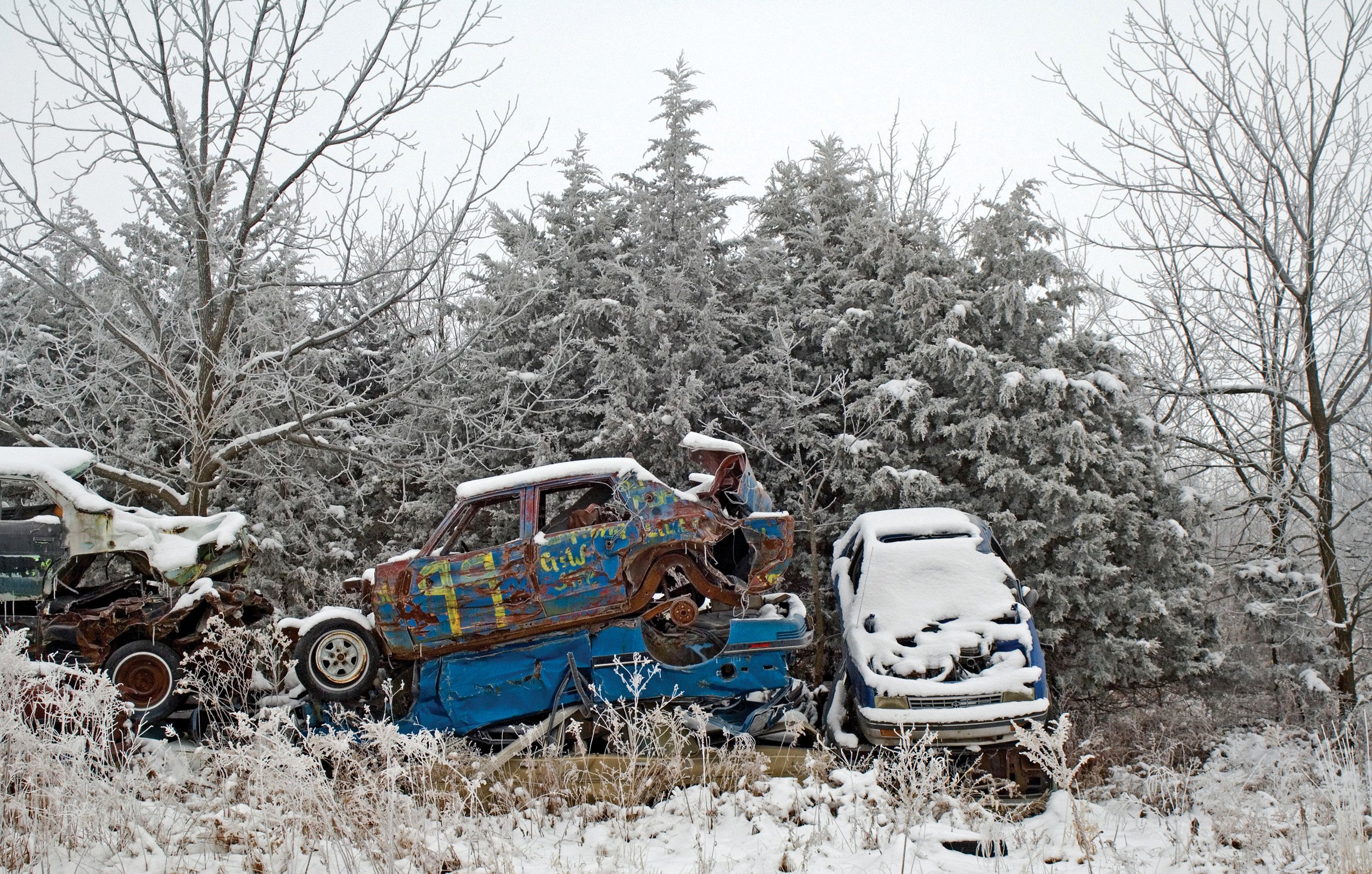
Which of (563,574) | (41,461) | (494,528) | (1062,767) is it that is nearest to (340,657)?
(563,574)

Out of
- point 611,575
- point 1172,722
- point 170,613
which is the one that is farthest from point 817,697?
point 170,613

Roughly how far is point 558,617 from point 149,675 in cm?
336

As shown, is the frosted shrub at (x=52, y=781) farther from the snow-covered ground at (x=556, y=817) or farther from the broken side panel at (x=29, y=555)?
the broken side panel at (x=29, y=555)

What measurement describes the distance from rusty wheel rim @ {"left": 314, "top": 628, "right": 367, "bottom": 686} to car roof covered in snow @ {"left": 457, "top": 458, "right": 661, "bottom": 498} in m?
1.50

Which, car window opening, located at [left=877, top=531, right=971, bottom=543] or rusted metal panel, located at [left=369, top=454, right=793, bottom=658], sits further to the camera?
car window opening, located at [left=877, top=531, right=971, bottom=543]

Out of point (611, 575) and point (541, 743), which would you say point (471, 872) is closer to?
point (541, 743)

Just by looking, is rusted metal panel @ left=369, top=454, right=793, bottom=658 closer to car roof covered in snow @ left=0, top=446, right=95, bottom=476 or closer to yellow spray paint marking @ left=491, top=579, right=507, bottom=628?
yellow spray paint marking @ left=491, top=579, right=507, bottom=628

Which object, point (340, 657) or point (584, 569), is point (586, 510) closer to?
point (584, 569)

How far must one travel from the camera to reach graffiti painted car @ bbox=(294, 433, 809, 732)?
715 centimetres

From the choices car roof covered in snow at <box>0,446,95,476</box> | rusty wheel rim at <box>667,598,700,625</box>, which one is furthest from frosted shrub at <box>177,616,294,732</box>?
rusty wheel rim at <box>667,598,700,625</box>

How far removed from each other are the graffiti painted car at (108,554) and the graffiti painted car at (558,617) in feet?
3.51

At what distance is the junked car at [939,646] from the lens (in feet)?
20.0

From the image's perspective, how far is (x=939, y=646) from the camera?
6441 millimetres

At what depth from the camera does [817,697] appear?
29.3 feet
